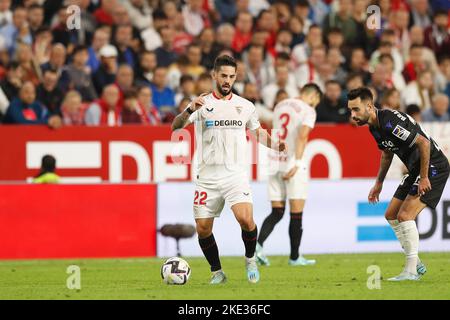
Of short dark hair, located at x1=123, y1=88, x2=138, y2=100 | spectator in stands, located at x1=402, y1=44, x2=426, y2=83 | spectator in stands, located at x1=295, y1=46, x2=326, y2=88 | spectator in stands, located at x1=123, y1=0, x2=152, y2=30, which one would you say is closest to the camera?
short dark hair, located at x1=123, y1=88, x2=138, y2=100

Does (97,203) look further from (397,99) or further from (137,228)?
(397,99)

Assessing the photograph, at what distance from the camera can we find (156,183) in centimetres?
1839

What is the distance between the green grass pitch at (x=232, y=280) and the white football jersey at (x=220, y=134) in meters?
1.32

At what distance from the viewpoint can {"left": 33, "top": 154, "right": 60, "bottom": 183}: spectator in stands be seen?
18531 millimetres

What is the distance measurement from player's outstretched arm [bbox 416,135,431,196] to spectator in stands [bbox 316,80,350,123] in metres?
8.26

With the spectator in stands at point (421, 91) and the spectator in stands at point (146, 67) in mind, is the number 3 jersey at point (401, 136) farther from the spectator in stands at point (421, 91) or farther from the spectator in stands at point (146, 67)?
the spectator in stands at point (421, 91)

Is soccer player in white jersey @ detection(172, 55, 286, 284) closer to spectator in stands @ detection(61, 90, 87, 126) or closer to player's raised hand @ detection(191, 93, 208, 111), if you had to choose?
player's raised hand @ detection(191, 93, 208, 111)

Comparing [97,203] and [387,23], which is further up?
[387,23]

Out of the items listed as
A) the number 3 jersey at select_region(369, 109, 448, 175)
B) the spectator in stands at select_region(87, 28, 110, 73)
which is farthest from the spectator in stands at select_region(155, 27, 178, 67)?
the number 3 jersey at select_region(369, 109, 448, 175)

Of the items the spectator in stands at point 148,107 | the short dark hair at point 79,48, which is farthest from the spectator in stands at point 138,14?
the spectator in stands at point 148,107
